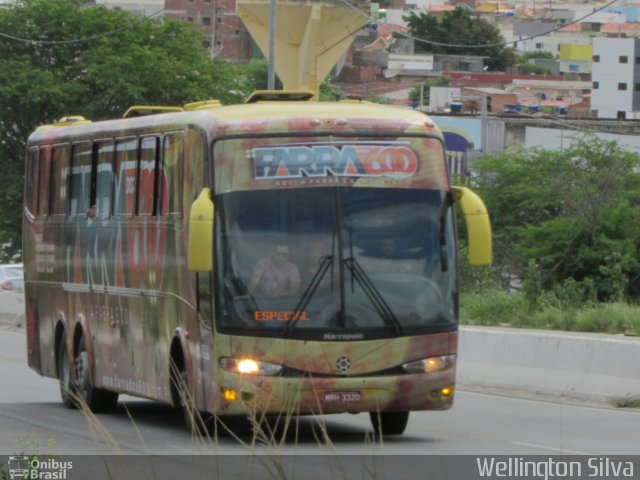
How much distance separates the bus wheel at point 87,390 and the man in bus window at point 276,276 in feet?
15.6

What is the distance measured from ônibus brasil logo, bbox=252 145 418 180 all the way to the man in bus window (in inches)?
27.7

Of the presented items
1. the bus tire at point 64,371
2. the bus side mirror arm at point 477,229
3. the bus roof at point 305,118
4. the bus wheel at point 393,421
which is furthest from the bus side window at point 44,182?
the bus side mirror arm at point 477,229

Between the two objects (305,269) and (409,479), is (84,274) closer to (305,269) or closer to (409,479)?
(305,269)

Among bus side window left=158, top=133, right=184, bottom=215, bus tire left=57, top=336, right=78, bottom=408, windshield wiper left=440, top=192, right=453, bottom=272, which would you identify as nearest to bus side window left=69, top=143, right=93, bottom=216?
bus tire left=57, top=336, right=78, bottom=408

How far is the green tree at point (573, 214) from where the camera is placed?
2780 cm

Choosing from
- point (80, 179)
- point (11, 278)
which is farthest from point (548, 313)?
point (11, 278)

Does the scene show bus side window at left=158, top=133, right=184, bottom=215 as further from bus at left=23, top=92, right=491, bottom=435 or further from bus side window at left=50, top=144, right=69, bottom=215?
bus side window at left=50, top=144, right=69, bottom=215

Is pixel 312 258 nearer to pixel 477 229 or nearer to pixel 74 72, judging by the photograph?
pixel 477 229

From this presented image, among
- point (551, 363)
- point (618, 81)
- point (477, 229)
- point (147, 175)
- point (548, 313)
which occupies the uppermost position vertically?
point (147, 175)

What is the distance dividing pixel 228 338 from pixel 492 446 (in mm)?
2500

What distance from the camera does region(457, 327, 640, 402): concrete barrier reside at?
1706cm

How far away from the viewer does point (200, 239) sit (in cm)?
1237

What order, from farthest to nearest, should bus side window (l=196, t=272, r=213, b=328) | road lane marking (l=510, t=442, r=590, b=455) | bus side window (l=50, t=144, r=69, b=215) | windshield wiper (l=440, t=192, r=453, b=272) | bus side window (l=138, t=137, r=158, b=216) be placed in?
bus side window (l=50, t=144, r=69, b=215) < bus side window (l=138, t=137, r=158, b=216) < windshield wiper (l=440, t=192, r=453, b=272) < bus side window (l=196, t=272, r=213, b=328) < road lane marking (l=510, t=442, r=590, b=455)

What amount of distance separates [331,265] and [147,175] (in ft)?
9.99
